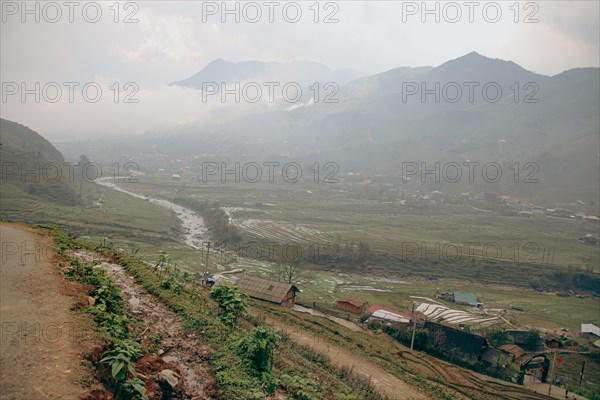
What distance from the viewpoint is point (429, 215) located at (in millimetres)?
125625

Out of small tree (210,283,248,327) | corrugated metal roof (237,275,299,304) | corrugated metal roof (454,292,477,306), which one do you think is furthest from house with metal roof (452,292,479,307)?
small tree (210,283,248,327)

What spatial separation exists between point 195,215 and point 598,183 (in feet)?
536

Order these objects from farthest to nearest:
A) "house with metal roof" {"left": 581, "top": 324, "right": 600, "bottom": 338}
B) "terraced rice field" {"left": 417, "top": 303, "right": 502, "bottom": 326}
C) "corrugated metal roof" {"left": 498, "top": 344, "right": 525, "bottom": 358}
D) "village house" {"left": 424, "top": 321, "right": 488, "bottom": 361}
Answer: "terraced rice field" {"left": 417, "top": 303, "right": 502, "bottom": 326} → "house with metal roof" {"left": 581, "top": 324, "right": 600, "bottom": 338} → "corrugated metal roof" {"left": 498, "top": 344, "right": 525, "bottom": 358} → "village house" {"left": 424, "top": 321, "right": 488, "bottom": 361}

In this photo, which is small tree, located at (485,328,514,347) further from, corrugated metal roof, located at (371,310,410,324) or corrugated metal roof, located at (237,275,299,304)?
corrugated metal roof, located at (237,275,299,304)

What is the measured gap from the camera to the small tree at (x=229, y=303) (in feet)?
44.4

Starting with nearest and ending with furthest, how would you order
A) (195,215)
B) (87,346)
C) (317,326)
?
(87,346) → (317,326) → (195,215)

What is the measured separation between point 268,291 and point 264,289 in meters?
0.41

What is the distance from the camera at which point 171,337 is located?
447 inches

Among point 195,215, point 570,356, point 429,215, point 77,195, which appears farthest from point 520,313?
point 77,195

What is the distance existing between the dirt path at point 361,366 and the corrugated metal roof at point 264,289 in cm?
1124

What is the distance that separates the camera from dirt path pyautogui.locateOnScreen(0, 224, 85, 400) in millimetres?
7352

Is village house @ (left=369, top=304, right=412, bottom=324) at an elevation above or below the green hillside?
below

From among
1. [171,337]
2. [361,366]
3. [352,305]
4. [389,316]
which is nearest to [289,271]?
[352,305]

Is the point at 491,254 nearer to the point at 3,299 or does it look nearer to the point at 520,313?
the point at 520,313
